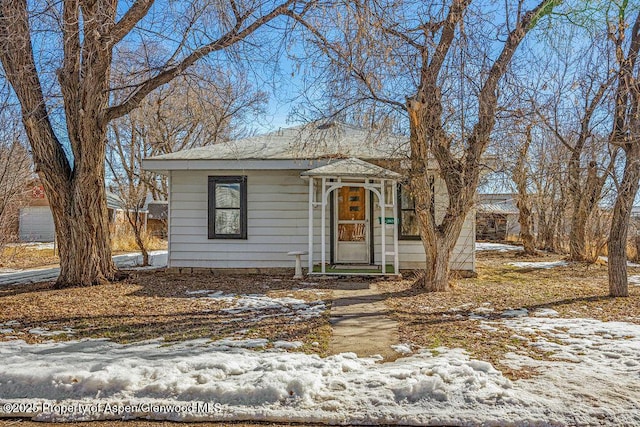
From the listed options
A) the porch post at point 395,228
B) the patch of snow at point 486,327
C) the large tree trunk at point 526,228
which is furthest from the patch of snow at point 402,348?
the large tree trunk at point 526,228

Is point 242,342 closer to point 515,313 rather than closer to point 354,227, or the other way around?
point 515,313

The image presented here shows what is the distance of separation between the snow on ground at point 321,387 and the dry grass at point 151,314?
2.39 ft

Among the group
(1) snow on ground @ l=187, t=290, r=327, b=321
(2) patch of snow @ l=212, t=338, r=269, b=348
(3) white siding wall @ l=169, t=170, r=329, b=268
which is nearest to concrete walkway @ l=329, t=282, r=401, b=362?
(1) snow on ground @ l=187, t=290, r=327, b=321

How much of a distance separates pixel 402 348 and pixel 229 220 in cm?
678

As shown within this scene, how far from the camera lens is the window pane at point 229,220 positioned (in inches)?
407

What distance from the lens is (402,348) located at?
436cm

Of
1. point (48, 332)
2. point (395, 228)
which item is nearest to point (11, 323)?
point (48, 332)

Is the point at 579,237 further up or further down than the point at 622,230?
further down

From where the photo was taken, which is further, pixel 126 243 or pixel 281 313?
pixel 126 243

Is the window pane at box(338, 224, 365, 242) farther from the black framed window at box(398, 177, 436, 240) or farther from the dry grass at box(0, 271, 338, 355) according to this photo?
the dry grass at box(0, 271, 338, 355)

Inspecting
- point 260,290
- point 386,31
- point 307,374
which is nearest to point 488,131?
point 386,31

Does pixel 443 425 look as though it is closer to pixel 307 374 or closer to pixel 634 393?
pixel 307 374

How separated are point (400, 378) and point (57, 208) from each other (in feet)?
24.5

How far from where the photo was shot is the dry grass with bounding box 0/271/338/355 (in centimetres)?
489
